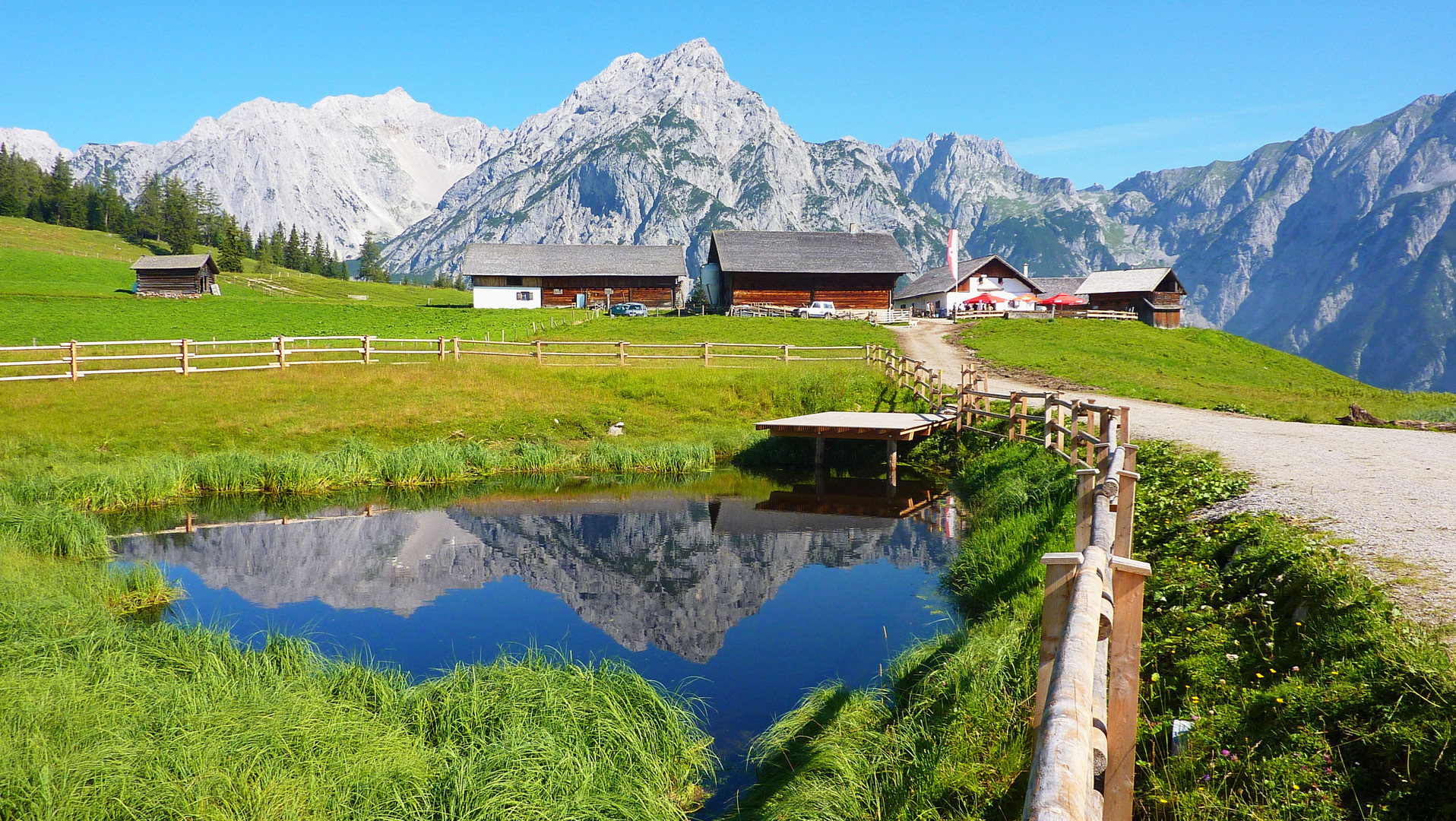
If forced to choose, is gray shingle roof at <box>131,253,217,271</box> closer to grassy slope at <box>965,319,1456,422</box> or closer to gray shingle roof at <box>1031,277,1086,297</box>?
grassy slope at <box>965,319,1456,422</box>

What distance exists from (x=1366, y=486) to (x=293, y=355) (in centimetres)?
3464

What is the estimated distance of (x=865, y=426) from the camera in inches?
797

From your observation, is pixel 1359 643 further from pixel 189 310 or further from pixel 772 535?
pixel 189 310

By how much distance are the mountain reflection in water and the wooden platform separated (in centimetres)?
168

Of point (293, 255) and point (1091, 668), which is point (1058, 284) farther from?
point (293, 255)

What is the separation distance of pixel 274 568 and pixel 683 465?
10.8 metres

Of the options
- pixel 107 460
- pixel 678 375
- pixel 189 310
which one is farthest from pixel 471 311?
pixel 107 460

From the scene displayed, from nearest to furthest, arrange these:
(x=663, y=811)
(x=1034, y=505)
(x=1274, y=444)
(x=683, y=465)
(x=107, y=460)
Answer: (x=663, y=811) → (x=1034, y=505) → (x=1274, y=444) → (x=107, y=460) → (x=683, y=465)

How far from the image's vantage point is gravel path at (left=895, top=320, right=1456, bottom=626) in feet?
19.9

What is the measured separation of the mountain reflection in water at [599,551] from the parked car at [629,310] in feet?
138

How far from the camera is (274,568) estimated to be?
13375 millimetres

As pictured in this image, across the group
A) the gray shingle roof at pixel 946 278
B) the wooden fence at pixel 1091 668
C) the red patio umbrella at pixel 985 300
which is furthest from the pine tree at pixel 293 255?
the wooden fence at pixel 1091 668

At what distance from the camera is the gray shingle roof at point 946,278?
70.4 metres

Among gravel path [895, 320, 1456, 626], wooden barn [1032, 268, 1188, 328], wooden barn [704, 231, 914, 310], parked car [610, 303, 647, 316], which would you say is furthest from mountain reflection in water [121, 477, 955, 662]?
wooden barn [1032, 268, 1188, 328]
